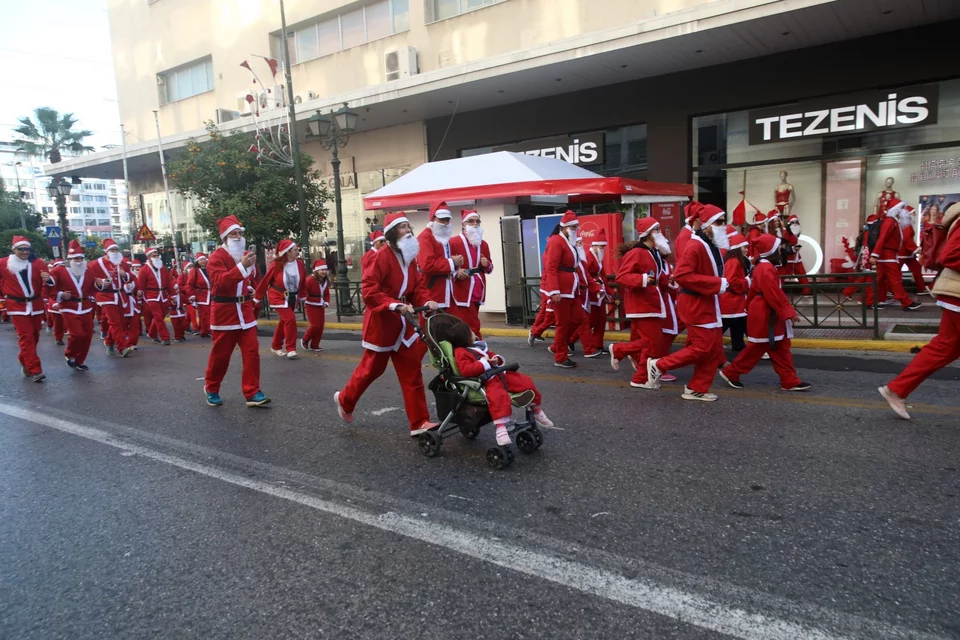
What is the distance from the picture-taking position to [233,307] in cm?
693

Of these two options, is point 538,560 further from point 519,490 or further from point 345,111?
point 345,111

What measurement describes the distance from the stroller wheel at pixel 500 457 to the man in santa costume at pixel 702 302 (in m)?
2.50

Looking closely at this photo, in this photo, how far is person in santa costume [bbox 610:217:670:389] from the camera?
272 inches

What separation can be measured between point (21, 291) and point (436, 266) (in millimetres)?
6380

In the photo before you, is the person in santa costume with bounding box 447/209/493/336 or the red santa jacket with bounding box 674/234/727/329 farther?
the person in santa costume with bounding box 447/209/493/336

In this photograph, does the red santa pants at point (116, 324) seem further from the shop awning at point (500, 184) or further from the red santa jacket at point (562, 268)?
the red santa jacket at point (562, 268)

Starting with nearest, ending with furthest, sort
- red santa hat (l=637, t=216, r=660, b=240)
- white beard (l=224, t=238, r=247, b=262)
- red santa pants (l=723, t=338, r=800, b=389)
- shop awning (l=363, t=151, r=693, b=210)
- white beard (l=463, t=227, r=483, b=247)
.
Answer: red santa pants (l=723, t=338, r=800, b=389) → white beard (l=224, t=238, r=247, b=262) → red santa hat (l=637, t=216, r=660, b=240) → white beard (l=463, t=227, r=483, b=247) → shop awning (l=363, t=151, r=693, b=210)

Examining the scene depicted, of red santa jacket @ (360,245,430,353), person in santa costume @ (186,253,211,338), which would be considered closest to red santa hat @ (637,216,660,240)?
red santa jacket @ (360,245,430,353)

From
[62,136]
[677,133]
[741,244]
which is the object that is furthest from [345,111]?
[62,136]

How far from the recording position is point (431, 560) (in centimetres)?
334

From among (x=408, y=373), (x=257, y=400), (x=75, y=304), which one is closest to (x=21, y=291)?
(x=75, y=304)

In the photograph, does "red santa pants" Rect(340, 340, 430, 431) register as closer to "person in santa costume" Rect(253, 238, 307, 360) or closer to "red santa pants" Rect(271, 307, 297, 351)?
"person in santa costume" Rect(253, 238, 307, 360)

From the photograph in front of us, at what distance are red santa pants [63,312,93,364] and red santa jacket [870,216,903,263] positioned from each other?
42.1 feet

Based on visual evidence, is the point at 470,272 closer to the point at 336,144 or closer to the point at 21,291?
the point at 21,291
